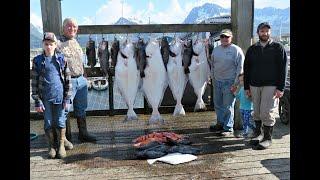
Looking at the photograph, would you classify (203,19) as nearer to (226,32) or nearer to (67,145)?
(226,32)

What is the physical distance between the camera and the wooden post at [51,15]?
5422mm

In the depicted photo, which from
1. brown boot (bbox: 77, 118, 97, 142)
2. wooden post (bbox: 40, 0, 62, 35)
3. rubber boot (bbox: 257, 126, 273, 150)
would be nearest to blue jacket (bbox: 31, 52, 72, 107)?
wooden post (bbox: 40, 0, 62, 35)

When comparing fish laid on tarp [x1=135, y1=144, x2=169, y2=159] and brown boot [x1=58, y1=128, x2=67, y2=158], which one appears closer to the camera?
fish laid on tarp [x1=135, y1=144, x2=169, y2=159]

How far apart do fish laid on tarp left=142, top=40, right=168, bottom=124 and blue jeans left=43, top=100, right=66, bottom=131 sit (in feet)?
3.55

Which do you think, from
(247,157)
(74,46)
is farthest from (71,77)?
(247,157)

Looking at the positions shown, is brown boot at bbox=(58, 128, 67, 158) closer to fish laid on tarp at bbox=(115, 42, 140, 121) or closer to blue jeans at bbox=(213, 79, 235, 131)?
fish laid on tarp at bbox=(115, 42, 140, 121)

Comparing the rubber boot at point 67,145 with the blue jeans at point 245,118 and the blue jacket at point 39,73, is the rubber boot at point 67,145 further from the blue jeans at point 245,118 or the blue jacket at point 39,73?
the blue jeans at point 245,118

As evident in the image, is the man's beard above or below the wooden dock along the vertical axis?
above

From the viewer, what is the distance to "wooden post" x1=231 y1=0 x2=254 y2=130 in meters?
5.71

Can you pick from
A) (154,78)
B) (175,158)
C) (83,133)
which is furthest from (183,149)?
(83,133)
